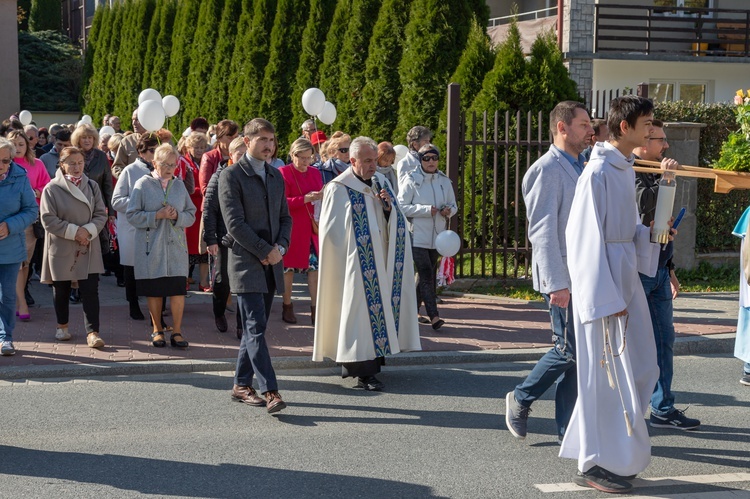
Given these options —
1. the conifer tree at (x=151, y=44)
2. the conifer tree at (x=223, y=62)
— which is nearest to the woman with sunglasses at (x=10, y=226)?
the conifer tree at (x=223, y=62)

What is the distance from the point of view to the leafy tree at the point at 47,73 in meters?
43.9

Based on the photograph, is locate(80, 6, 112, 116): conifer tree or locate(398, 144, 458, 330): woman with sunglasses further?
locate(80, 6, 112, 116): conifer tree

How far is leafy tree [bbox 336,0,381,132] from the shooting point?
16.7m

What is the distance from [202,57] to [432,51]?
1054cm

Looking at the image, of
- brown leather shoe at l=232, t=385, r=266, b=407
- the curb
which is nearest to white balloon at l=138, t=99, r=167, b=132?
the curb

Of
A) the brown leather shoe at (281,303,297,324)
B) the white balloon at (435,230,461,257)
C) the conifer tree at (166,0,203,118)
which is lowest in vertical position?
the brown leather shoe at (281,303,297,324)

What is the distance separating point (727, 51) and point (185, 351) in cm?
1949

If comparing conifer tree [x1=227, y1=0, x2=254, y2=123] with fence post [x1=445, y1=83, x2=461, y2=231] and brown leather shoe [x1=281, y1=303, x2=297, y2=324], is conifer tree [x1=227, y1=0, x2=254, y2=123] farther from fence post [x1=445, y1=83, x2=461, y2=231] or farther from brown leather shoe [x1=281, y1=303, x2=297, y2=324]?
brown leather shoe [x1=281, y1=303, x2=297, y2=324]

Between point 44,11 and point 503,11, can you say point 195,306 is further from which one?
point 44,11

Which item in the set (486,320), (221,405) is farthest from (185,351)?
(486,320)

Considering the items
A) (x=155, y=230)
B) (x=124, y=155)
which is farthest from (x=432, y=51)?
(x=155, y=230)

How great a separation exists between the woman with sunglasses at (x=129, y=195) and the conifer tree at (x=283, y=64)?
391 inches

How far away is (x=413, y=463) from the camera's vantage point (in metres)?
5.70

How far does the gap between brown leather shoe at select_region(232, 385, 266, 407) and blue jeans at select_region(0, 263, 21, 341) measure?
240cm
